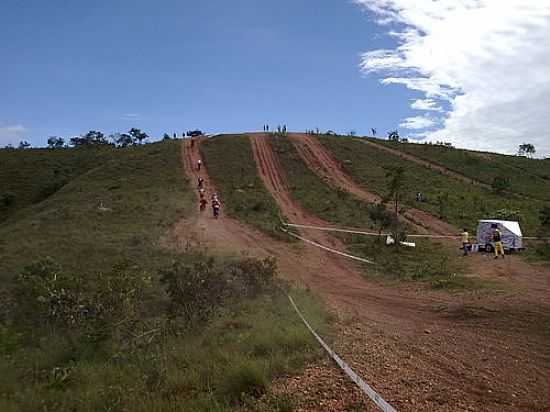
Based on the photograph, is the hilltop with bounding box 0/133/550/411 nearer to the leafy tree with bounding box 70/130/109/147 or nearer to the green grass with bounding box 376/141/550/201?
the green grass with bounding box 376/141/550/201

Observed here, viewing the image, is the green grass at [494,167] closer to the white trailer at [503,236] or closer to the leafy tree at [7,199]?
the white trailer at [503,236]

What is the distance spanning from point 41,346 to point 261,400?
16.6ft

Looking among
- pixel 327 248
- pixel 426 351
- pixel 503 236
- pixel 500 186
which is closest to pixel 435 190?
pixel 500 186

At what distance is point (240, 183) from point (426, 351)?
28.7 metres

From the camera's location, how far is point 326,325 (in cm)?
862

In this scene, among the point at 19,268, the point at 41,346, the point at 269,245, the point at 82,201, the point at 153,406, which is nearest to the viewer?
the point at 153,406

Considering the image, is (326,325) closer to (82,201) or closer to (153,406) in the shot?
(153,406)

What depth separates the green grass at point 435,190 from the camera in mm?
27266

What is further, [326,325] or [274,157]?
[274,157]

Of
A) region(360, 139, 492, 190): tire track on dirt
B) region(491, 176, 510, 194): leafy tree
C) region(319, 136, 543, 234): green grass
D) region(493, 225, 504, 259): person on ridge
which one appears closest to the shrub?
region(493, 225, 504, 259): person on ridge

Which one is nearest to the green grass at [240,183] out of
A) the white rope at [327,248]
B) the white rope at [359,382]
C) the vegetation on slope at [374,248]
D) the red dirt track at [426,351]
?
the white rope at [327,248]

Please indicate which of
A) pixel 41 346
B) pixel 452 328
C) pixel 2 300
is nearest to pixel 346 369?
pixel 452 328

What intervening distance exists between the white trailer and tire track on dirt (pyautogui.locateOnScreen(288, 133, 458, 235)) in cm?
421

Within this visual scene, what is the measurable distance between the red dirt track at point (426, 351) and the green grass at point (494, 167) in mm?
28840
